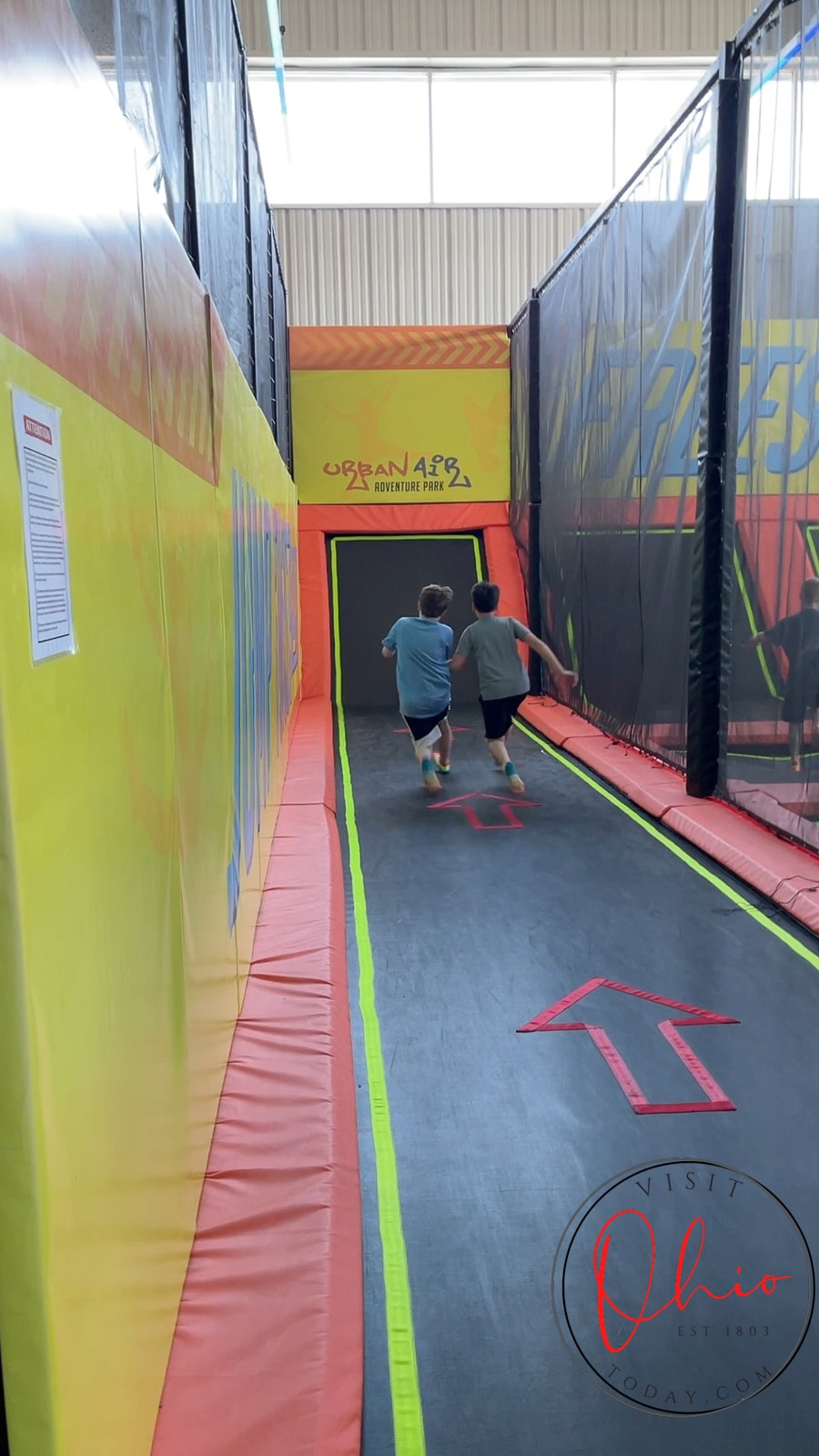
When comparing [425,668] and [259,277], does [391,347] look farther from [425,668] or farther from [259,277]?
[425,668]

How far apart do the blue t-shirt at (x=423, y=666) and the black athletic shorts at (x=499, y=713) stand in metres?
0.35

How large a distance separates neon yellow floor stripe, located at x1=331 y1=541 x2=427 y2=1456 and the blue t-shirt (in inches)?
96.6

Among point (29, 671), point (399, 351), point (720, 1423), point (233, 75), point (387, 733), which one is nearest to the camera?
point (29, 671)

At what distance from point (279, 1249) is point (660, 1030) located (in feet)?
5.28

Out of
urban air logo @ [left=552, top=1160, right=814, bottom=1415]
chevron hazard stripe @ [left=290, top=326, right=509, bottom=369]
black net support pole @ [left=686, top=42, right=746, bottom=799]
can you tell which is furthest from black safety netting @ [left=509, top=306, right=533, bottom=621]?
urban air logo @ [left=552, top=1160, right=814, bottom=1415]

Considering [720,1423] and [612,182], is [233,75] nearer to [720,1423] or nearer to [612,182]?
[720,1423]

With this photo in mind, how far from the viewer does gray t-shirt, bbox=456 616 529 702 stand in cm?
678

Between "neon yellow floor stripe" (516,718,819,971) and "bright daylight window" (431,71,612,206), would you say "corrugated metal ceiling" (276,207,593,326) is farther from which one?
"neon yellow floor stripe" (516,718,819,971)

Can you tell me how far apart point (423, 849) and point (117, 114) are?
4245mm

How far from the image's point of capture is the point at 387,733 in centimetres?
905

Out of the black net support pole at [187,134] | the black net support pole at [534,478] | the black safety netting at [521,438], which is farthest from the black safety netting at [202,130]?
the black safety netting at [521,438]

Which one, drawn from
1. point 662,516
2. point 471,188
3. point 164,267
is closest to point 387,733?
point 662,516

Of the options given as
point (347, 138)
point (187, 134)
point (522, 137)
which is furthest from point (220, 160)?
point (522, 137)

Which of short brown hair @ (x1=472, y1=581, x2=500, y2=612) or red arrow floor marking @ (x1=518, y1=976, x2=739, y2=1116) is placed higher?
short brown hair @ (x1=472, y1=581, x2=500, y2=612)
